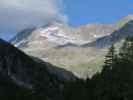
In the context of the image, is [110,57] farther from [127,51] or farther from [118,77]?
[118,77]

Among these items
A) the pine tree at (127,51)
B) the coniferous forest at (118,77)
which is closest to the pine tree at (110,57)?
the coniferous forest at (118,77)

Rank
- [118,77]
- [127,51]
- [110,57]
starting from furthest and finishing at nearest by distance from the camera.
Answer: [127,51] → [110,57] → [118,77]

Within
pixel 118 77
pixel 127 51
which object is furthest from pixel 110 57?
pixel 118 77

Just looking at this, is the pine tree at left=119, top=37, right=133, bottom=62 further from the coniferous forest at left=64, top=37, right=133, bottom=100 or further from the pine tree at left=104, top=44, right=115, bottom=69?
the pine tree at left=104, top=44, right=115, bottom=69

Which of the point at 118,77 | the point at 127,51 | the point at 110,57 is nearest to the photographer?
the point at 118,77

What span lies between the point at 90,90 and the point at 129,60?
2310 cm

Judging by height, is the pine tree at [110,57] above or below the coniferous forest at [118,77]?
above

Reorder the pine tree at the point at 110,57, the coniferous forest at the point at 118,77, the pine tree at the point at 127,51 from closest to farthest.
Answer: the coniferous forest at the point at 118,77
the pine tree at the point at 127,51
the pine tree at the point at 110,57

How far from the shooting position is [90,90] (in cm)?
9656

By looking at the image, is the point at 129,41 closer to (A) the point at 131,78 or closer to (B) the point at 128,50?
(B) the point at 128,50

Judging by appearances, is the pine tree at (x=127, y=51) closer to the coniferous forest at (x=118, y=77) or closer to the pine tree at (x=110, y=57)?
the coniferous forest at (x=118, y=77)

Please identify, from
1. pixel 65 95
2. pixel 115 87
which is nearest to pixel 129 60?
pixel 115 87

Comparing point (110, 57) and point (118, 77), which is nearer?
point (118, 77)

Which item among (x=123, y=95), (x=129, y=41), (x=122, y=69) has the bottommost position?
(x=123, y=95)
